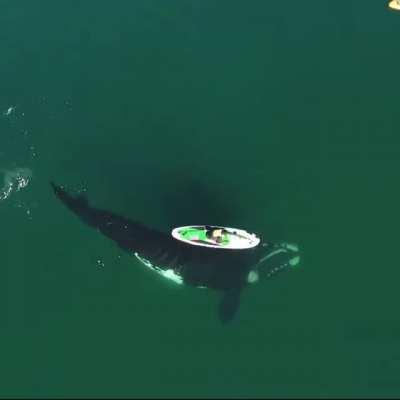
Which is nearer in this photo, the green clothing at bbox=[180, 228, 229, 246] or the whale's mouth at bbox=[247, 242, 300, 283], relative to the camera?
the whale's mouth at bbox=[247, 242, 300, 283]

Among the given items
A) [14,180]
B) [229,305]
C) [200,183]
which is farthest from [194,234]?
[14,180]

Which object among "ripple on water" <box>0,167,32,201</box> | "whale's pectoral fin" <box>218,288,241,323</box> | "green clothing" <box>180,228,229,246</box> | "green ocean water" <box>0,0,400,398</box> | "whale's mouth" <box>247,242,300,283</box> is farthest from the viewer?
"ripple on water" <box>0,167,32,201</box>

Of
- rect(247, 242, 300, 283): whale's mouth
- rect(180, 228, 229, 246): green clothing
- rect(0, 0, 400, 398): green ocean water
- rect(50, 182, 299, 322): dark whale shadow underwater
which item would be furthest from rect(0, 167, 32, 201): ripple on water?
rect(247, 242, 300, 283): whale's mouth

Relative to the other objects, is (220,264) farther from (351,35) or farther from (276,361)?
(351,35)

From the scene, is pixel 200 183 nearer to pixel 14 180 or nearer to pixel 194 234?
pixel 194 234

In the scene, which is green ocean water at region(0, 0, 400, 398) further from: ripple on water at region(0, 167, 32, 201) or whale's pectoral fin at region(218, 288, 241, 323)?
whale's pectoral fin at region(218, 288, 241, 323)

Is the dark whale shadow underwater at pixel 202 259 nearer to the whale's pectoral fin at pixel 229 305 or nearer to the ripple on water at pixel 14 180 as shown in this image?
the whale's pectoral fin at pixel 229 305

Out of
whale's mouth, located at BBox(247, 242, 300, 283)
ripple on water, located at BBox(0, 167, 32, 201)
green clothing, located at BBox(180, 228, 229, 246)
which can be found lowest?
whale's mouth, located at BBox(247, 242, 300, 283)
